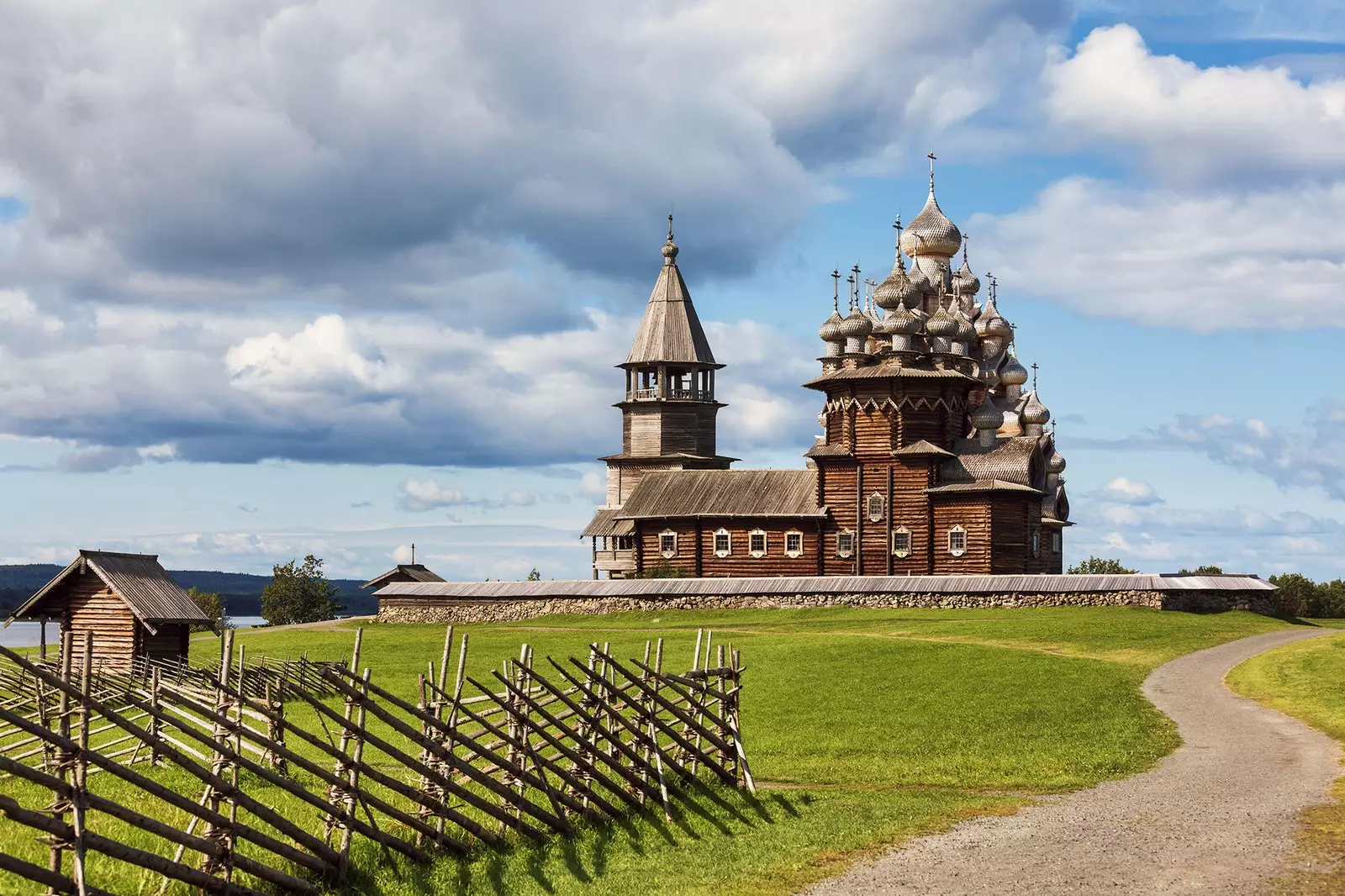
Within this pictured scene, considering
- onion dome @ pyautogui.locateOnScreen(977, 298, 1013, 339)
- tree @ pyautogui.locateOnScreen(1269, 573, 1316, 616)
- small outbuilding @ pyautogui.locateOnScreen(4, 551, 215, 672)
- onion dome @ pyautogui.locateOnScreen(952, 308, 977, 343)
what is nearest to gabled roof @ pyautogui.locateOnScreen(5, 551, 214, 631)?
small outbuilding @ pyautogui.locateOnScreen(4, 551, 215, 672)

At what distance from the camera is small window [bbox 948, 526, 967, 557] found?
62.2 meters

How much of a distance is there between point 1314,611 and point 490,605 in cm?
4485

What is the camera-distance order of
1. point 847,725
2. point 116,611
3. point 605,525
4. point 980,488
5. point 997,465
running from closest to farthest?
point 847,725, point 116,611, point 980,488, point 997,465, point 605,525

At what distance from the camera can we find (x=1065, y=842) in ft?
57.0

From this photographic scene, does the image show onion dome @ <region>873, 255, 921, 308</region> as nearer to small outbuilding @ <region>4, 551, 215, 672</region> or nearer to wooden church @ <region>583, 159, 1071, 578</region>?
wooden church @ <region>583, 159, 1071, 578</region>

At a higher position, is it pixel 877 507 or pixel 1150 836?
pixel 877 507

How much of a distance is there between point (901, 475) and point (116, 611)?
35.4m

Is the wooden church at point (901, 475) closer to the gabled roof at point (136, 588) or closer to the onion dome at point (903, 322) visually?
the onion dome at point (903, 322)

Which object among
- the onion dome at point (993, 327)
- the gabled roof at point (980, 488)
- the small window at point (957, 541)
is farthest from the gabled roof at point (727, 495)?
the onion dome at point (993, 327)

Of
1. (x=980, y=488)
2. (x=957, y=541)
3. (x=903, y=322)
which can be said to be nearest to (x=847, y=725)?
(x=980, y=488)

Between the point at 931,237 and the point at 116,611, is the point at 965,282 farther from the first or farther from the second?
the point at 116,611

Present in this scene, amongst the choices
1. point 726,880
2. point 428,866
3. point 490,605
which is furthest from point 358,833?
point 490,605

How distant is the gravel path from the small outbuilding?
25.0 meters

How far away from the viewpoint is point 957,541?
6234 centimetres
